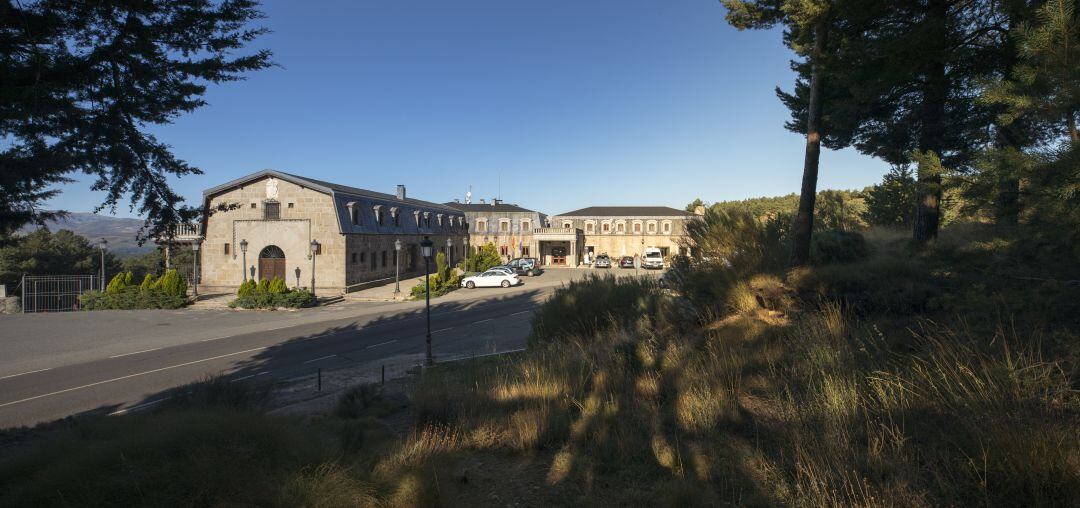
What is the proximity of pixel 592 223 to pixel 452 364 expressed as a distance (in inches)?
1837

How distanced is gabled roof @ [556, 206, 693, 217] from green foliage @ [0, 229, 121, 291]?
45.8m

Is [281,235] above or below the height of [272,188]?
below

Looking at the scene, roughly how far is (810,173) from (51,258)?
58.5 meters

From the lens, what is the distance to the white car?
3591 cm

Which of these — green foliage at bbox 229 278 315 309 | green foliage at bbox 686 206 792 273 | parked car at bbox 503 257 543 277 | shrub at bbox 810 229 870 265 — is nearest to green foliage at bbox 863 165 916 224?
shrub at bbox 810 229 870 265

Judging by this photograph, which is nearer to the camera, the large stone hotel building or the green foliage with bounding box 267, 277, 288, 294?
the green foliage with bounding box 267, 277, 288, 294

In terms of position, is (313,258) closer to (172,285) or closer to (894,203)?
(172,285)

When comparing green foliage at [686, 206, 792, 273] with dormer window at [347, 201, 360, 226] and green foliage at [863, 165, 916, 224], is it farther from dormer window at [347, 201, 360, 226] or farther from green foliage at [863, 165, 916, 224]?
dormer window at [347, 201, 360, 226]

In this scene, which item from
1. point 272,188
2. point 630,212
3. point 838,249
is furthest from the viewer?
point 630,212

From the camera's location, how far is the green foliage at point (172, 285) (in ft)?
88.6

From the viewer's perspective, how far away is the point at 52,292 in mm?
26500

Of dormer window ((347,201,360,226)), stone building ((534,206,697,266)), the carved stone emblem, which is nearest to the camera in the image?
the carved stone emblem

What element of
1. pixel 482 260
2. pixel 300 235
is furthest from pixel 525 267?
pixel 300 235

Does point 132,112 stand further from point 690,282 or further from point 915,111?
point 915,111
